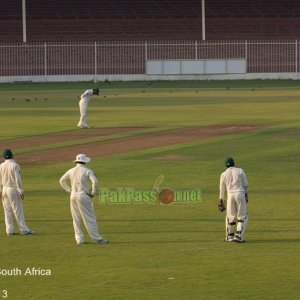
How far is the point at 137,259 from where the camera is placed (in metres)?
19.1

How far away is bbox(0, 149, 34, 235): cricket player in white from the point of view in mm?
20750

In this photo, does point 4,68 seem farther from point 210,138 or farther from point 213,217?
point 213,217

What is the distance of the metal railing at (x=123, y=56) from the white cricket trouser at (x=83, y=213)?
48604 millimetres

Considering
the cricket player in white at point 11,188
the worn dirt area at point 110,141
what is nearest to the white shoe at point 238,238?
the cricket player in white at point 11,188

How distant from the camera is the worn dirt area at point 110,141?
33.8 meters

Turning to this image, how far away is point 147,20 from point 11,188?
53.2 metres

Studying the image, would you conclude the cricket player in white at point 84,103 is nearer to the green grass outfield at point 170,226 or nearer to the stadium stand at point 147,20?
the green grass outfield at point 170,226

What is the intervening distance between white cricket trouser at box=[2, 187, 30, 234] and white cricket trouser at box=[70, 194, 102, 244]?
1421 millimetres

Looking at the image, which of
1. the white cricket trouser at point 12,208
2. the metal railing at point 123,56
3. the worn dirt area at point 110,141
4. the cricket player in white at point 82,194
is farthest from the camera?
the metal railing at point 123,56

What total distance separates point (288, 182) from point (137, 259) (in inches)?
394

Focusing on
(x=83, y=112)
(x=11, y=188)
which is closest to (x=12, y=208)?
(x=11, y=188)

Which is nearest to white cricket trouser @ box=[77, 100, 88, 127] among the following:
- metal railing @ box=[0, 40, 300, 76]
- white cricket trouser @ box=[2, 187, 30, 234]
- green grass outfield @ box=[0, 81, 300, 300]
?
green grass outfield @ box=[0, 81, 300, 300]

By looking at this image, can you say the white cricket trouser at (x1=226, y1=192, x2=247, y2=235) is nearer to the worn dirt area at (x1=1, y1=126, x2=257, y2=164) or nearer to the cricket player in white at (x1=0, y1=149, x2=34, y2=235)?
the cricket player in white at (x1=0, y1=149, x2=34, y2=235)

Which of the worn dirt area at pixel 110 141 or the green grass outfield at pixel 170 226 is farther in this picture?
the worn dirt area at pixel 110 141
